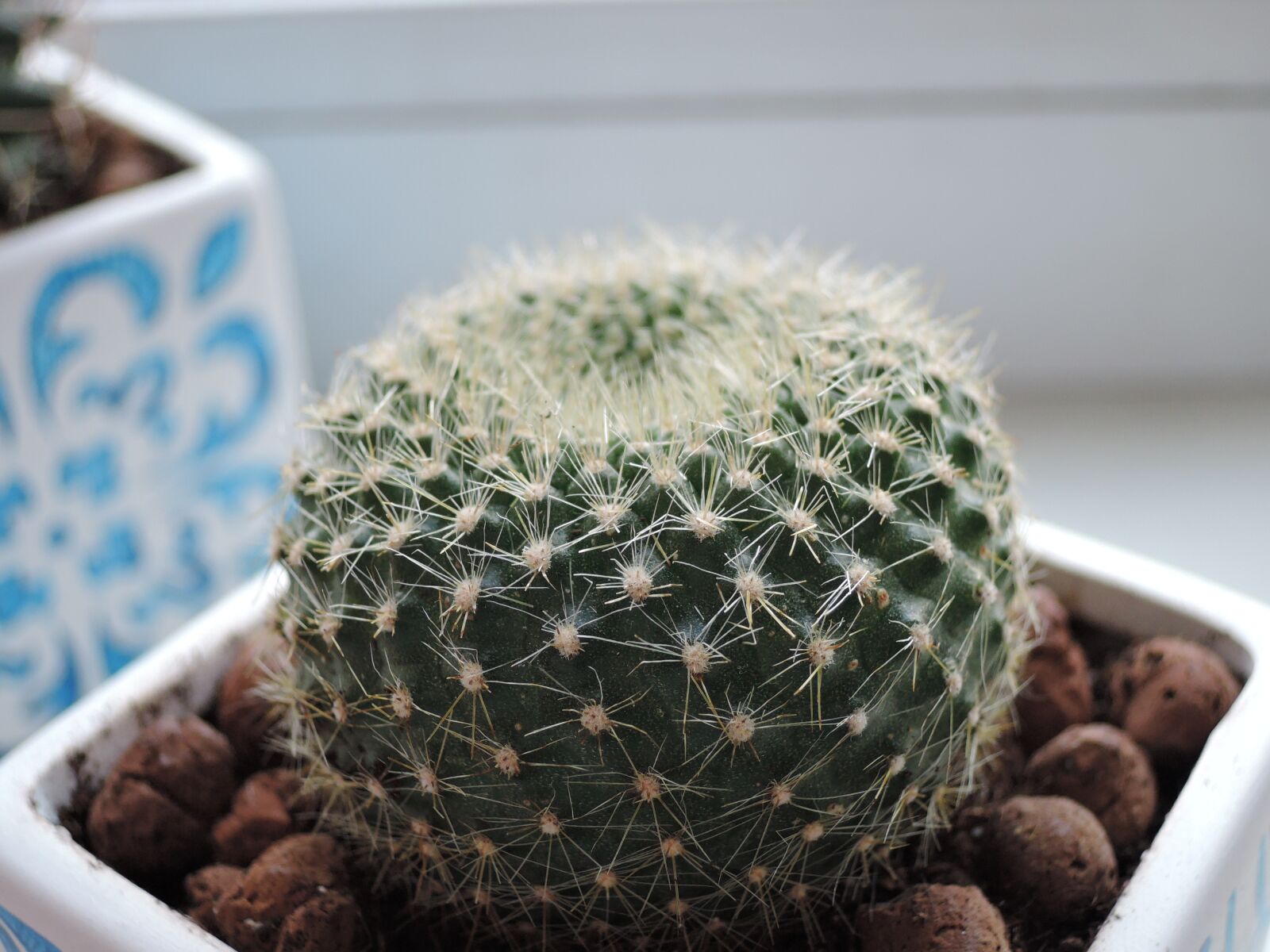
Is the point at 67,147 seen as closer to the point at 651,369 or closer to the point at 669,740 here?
the point at 651,369

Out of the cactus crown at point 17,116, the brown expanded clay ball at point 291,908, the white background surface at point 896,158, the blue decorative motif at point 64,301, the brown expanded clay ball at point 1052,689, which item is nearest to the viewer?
the brown expanded clay ball at point 291,908

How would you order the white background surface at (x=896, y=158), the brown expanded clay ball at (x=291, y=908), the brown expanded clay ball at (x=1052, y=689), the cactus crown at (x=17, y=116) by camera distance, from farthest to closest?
the white background surface at (x=896, y=158) → the cactus crown at (x=17, y=116) → the brown expanded clay ball at (x=1052, y=689) → the brown expanded clay ball at (x=291, y=908)

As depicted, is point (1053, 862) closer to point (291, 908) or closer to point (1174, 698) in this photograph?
point (1174, 698)

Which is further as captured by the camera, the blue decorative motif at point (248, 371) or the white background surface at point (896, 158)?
the white background surface at point (896, 158)

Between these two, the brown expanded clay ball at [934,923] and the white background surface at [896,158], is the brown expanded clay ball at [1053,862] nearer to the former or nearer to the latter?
the brown expanded clay ball at [934,923]

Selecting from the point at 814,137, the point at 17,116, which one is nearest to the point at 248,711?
the point at 17,116

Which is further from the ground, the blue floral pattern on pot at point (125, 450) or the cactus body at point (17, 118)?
the cactus body at point (17, 118)

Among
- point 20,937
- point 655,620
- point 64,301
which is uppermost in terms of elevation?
point 655,620

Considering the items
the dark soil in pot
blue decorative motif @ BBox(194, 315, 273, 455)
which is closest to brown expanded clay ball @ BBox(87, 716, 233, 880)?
the dark soil in pot

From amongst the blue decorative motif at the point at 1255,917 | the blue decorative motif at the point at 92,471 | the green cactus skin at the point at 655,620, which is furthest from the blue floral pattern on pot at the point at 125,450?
the blue decorative motif at the point at 1255,917
